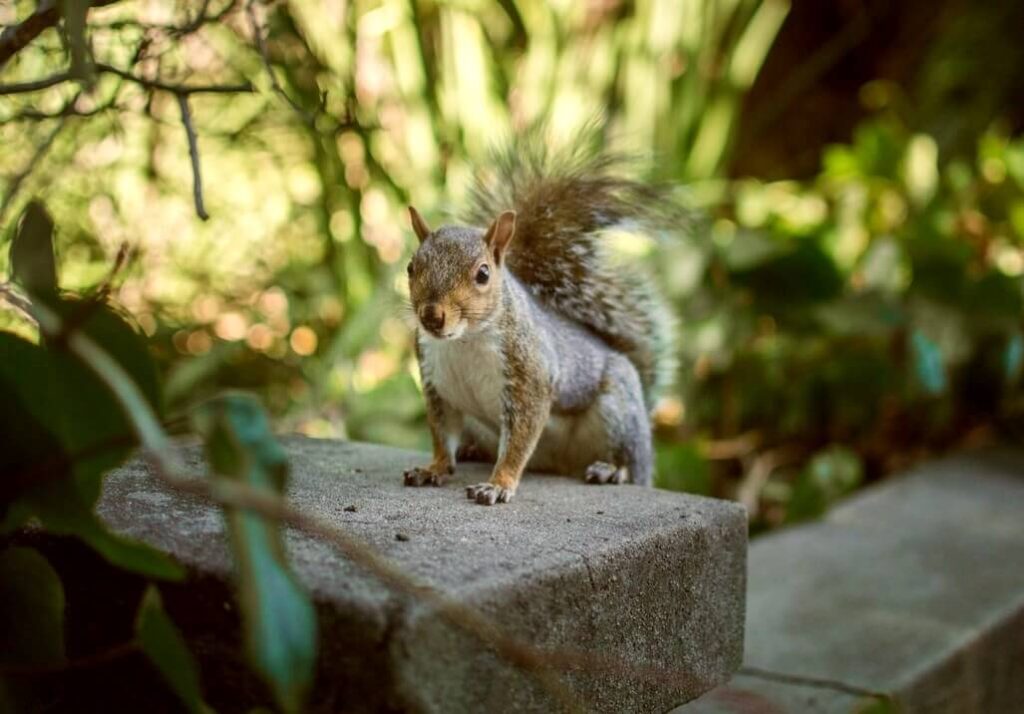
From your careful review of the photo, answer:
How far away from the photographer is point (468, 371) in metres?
1.45

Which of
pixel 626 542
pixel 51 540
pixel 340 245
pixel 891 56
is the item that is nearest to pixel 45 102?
pixel 340 245

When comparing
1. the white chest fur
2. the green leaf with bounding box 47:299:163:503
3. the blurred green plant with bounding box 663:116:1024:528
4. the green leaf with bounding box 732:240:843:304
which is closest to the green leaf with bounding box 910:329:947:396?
the blurred green plant with bounding box 663:116:1024:528

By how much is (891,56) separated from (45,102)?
3.45 metres

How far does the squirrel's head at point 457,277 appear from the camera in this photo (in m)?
1.33

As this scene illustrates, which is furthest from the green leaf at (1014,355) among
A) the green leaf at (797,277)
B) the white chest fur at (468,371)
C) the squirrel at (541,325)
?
the white chest fur at (468,371)

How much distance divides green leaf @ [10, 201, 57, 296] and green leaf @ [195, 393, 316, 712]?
5.8 inches

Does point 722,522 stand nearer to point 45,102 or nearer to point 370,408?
point 370,408

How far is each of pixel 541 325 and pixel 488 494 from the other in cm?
31

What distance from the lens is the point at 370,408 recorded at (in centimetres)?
256

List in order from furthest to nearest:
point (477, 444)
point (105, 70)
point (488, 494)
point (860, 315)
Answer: point (860, 315)
point (477, 444)
point (488, 494)
point (105, 70)

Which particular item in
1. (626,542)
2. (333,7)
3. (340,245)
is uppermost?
(333,7)

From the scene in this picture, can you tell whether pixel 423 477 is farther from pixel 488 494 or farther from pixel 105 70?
pixel 105 70

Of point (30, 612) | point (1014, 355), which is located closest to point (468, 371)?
point (30, 612)

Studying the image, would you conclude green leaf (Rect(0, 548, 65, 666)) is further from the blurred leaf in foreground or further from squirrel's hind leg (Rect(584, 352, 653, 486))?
squirrel's hind leg (Rect(584, 352, 653, 486))
